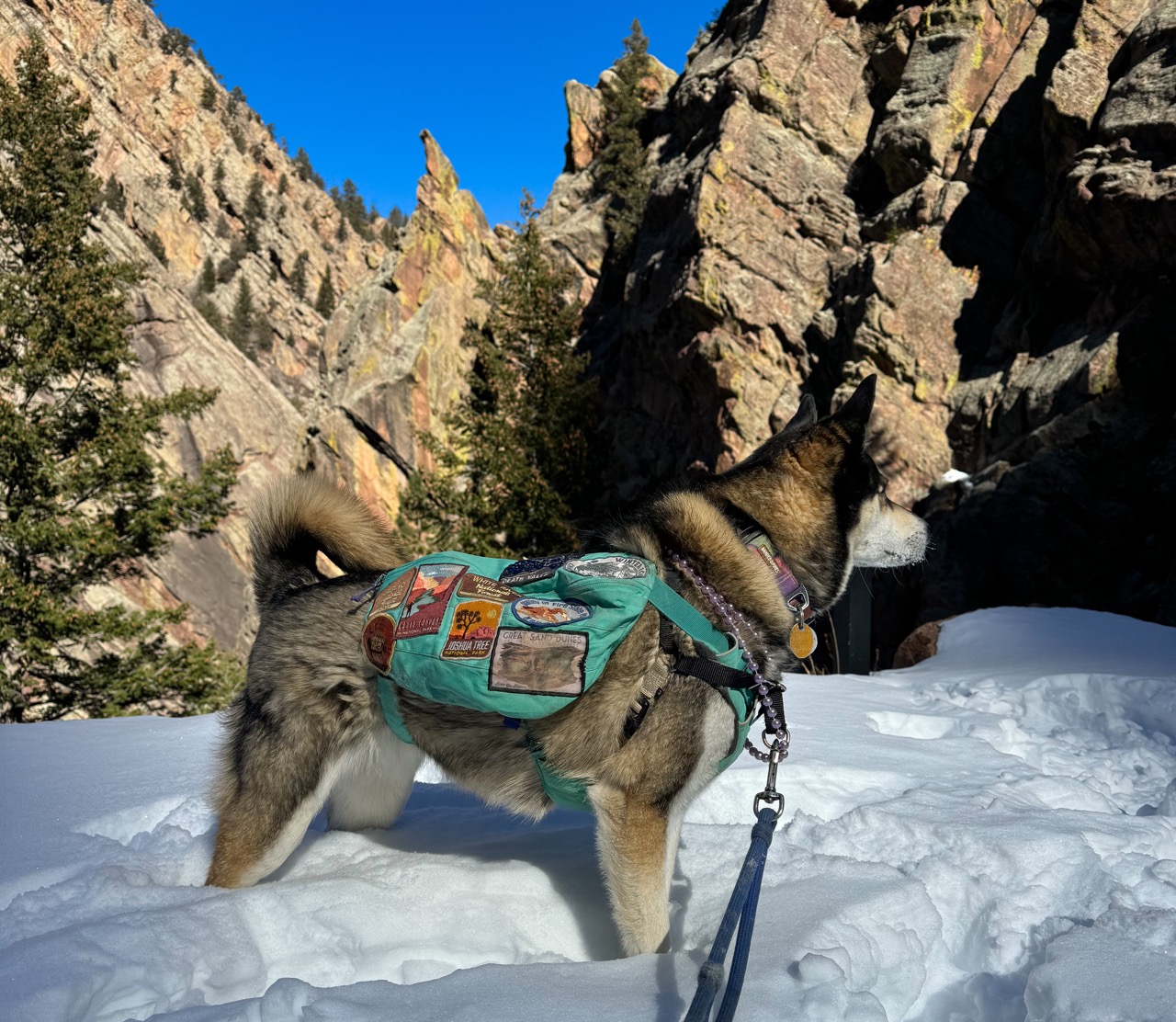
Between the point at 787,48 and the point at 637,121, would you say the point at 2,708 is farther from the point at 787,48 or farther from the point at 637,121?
the point at 637,121

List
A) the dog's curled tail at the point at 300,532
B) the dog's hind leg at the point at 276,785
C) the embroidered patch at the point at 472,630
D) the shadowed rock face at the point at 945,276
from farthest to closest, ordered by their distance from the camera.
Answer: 1. the shadowed rock face at the point at 945,276
2. the dog's curled tail at the point at 300,532
3. the dog's hind leg at the point at 276,785
4. the embroidered patch at the point at 472,630

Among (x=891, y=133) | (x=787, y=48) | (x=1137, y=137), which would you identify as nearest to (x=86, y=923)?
(x=1137, y=137)

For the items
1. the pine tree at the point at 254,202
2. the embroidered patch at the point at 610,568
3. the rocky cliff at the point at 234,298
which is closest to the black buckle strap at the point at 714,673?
the embroidered patch at the point at 610,568

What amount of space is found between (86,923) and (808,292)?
815 inches

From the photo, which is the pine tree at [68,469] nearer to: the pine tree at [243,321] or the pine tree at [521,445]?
the pine tree at [521,445]

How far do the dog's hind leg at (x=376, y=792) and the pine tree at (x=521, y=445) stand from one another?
15.4m

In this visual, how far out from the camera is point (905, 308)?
17250 millimetres

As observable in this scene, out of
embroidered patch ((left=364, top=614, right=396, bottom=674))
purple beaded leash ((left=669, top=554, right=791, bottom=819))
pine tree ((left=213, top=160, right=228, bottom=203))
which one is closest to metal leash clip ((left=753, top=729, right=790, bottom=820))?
purple beaded leash ((left=669, top=554, right=791, bottom=819))

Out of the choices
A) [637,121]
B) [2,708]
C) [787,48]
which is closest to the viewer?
[2,708]

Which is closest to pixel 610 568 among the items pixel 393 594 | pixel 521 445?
pixel 393 594

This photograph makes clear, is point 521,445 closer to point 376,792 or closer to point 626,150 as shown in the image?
point 626,150

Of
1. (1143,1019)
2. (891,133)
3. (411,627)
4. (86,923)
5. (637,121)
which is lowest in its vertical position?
(1143,1019)

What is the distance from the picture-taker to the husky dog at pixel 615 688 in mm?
2598

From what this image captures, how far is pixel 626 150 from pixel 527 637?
1252 inches
